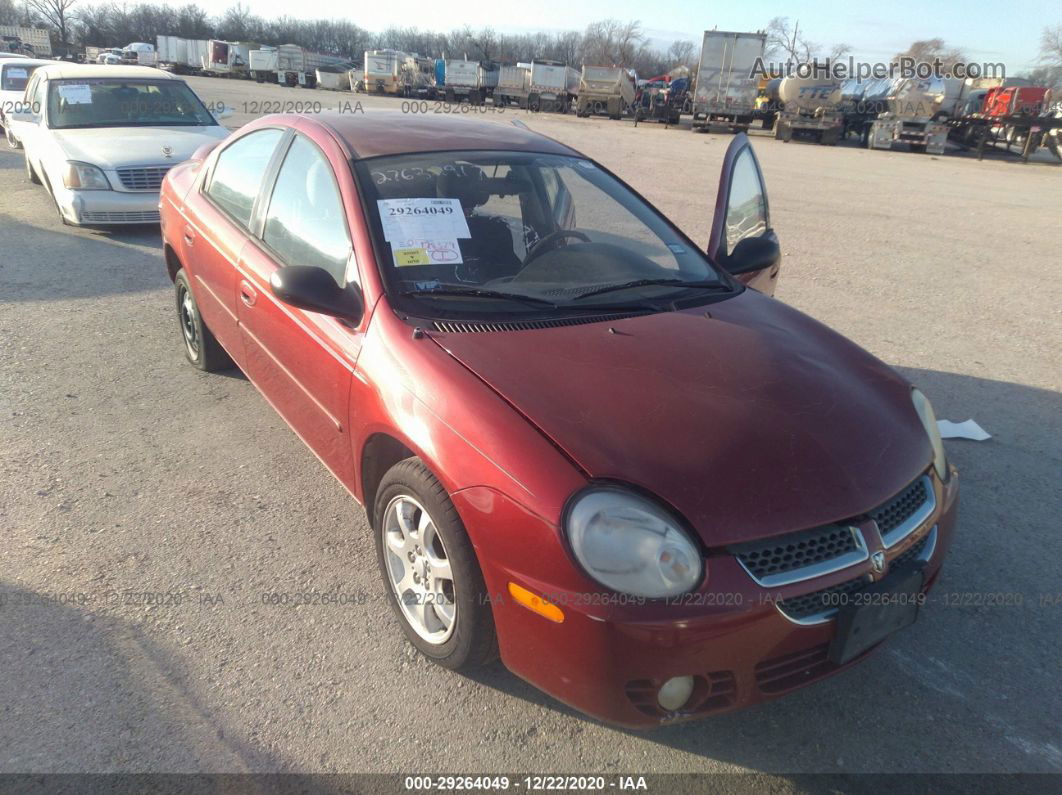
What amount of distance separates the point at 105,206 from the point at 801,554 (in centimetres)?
791

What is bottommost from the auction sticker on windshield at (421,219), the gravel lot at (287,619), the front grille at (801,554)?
the gravel lot at (287,619)

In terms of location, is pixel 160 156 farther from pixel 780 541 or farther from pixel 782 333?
pixel 780 541

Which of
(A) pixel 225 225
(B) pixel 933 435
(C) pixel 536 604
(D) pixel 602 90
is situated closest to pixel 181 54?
(D) pixel 602 90

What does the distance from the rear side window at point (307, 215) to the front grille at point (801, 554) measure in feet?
5.79

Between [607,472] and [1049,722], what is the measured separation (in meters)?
1.70

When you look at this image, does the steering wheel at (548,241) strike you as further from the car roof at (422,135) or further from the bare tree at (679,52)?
the bare tree at (679,52)

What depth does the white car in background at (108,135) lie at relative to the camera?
7.68 metres

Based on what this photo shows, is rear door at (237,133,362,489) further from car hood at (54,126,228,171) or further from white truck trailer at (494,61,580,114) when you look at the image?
white truck trailer at (494,61,580,114)

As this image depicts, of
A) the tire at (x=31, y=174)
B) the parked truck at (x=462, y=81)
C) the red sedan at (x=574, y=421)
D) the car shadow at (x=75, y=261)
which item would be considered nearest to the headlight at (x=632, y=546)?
the red sedan at (x=574, y=421)

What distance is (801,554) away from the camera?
204 cm

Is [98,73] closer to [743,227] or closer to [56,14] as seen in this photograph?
[743,227]

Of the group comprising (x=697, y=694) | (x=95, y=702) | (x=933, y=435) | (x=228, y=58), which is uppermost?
(x=228, y=58)

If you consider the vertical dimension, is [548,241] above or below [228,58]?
below

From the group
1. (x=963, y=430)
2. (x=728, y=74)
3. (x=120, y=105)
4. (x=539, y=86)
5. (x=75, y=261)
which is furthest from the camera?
(x=539, y=86)
